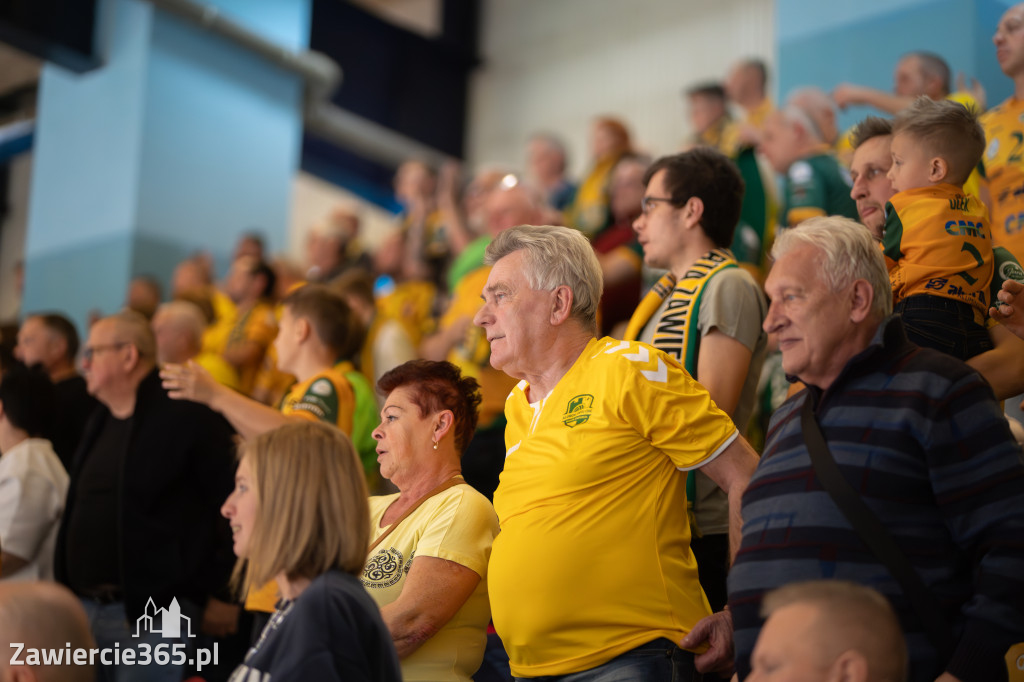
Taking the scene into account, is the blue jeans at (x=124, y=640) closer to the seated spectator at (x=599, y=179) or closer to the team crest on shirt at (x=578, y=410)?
the team crest on shirt at (x=578, y=410)

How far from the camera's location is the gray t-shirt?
2912 millimetres

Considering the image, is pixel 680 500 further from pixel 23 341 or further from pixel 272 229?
A: pixel 272 229

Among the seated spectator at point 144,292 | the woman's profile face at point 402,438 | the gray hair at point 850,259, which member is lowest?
the woman's profile face at point 402,438

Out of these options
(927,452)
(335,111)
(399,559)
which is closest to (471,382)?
(399,559)

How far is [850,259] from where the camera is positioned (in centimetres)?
224

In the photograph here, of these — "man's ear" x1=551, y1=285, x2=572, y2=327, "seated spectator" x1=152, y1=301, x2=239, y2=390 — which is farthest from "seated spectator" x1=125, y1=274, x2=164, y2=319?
"man's ear" x1=551, y1=285, x2=572, y2=327

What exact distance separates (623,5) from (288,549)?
38.1 ft

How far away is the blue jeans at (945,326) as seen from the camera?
8.71 ft

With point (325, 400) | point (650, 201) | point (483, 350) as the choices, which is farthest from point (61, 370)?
point (650, 201)

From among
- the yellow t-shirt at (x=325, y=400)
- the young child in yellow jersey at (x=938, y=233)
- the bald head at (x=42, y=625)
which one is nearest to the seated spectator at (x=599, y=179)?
the yellow t-shirt at (x=325, y=400)

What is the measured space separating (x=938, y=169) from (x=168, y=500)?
9.57 ft

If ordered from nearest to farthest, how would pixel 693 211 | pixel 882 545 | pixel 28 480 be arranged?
pixel 882 545 → pixel 693 211 → pixel 28 480

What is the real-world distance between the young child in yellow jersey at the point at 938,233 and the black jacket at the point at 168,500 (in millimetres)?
2610

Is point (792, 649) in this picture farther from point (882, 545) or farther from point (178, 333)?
point (178, 333)
